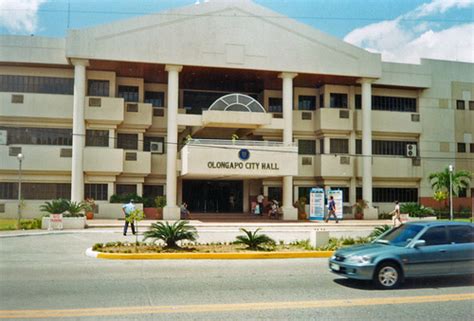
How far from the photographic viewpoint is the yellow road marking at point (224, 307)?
779 centimetres

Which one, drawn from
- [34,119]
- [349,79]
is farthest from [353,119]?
[34,119]

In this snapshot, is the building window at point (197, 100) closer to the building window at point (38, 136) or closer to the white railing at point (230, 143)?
the white railing at point (230, 143)

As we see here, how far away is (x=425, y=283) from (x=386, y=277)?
1.16m

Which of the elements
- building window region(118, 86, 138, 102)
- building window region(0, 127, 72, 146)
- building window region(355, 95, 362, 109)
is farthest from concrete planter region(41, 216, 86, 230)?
building window region(355, 95, 362, 109)

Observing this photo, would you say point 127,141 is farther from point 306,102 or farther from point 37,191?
point 306,102

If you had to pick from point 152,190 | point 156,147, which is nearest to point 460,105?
point 156,147

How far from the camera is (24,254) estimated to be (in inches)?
618

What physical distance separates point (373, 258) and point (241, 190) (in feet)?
98.9

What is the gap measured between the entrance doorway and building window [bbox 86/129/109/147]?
716 cm

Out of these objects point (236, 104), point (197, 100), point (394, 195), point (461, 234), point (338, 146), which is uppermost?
point (197, 100)

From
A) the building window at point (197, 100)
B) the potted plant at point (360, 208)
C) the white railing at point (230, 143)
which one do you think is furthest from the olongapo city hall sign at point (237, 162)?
the building window at point (197, 100)

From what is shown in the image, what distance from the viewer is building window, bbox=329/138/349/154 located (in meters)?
39.7

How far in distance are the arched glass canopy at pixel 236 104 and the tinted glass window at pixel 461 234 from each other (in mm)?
23951

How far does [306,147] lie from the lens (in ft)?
132
